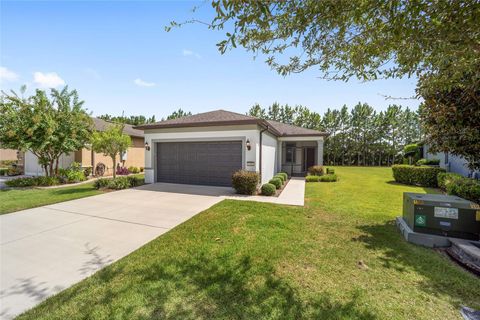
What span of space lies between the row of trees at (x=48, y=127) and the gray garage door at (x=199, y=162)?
223 cm

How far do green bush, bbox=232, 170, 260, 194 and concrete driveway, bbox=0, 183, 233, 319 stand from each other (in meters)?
1.13

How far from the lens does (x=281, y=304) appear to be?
2656mm

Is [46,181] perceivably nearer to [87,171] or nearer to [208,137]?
[87,171]

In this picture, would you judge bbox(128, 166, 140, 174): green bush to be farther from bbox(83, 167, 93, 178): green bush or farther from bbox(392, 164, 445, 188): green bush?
bbox(392, 164, 445, 188): green bush

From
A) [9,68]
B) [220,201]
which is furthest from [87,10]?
[220,201]

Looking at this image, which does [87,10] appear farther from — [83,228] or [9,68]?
[83,228]

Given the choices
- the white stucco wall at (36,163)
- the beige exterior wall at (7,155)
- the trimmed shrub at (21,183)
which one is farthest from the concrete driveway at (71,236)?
the beige exterior wall at (7,155)

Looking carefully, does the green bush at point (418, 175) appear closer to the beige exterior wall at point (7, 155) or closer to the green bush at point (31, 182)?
the green bush at point (31, 182)

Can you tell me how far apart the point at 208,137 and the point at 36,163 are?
14.7 meters

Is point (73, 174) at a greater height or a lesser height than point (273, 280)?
greater

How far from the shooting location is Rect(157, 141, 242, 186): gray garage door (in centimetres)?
1061

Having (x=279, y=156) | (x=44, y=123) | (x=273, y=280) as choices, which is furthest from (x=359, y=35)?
(x=44, y=123)

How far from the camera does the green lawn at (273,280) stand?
2.55m

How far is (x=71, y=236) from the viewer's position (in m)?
4.74
